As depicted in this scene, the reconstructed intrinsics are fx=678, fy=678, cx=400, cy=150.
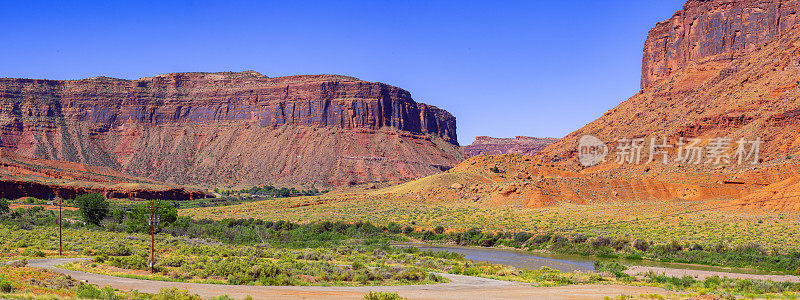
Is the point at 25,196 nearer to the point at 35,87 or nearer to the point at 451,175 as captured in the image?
Result: the point at 451,175

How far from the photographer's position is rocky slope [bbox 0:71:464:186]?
150 meters

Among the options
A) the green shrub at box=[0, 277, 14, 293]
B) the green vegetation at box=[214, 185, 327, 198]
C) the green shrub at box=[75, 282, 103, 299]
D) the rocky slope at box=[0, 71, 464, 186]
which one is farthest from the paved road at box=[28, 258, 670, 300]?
the rocky slope at box=[0, 71, 464, 186]

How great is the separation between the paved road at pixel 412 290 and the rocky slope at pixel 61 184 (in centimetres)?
8038

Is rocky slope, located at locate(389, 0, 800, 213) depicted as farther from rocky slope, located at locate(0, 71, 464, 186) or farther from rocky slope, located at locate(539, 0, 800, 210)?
rocky slope, located at locate(0, 71, 464, 186)

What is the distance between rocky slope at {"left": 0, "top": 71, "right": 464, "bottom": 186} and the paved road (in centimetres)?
11847

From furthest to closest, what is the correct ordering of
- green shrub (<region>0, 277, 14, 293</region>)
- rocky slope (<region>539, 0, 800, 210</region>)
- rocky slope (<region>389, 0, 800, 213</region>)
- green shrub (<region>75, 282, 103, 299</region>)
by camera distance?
rocky slope (<region>539, 0, 800, 210</region>), rocky slope (<region>389, 0, 800, 213</region>), green shrub (<region>75, 282, 103, 299</region>), green shrub (<region>0, 277, 14, 293</region>)

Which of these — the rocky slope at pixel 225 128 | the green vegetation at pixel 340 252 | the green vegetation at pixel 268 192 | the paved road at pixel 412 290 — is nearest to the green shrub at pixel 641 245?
the green vegetation at pixel 340 252

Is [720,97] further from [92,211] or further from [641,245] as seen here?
[92,211]

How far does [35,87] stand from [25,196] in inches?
3348

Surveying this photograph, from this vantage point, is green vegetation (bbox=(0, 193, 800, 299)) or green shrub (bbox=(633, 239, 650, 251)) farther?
green shrub (bbox=(633, 239, 650, 251))

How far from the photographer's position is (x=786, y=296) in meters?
21.8

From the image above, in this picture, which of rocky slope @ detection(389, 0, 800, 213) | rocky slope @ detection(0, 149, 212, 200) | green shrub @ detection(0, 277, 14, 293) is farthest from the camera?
rocky slope @ detection(0, 149, 212, 200)

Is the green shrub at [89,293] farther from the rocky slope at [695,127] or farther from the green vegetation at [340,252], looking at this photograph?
the rocky slope at [695,127]

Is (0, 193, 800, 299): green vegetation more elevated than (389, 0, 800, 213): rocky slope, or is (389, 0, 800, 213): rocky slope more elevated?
(389, 0, 800, 213): rocky slope
